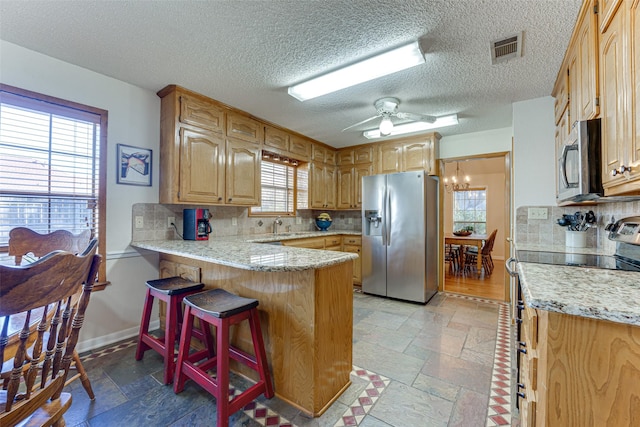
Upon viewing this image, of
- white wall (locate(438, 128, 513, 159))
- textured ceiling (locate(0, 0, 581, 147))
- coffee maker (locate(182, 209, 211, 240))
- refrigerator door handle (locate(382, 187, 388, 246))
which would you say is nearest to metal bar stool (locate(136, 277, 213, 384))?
coffee maker (locate(182, 209, 211, 240))

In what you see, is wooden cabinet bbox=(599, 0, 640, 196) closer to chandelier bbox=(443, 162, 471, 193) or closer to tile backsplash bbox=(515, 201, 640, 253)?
tile backsplash bbox=(515, 201, 640, 253)

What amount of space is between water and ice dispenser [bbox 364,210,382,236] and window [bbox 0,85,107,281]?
3.01m

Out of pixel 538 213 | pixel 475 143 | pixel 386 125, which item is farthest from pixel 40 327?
pixel 475 143

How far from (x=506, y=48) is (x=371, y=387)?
8.28ft

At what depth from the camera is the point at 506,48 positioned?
1899 millimetres

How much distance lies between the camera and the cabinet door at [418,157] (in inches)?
150

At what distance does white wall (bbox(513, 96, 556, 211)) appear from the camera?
103 inches

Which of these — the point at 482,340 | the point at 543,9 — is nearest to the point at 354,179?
the point at 482,340

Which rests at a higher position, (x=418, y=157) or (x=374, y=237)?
(x=418, y=157)

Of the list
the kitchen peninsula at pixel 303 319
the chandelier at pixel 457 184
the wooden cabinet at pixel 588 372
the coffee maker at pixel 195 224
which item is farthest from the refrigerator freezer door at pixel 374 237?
the chandelier at pixel 457 184

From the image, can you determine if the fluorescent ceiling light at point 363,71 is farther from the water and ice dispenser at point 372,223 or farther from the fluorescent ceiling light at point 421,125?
the water and ice dispenser at point 372,223

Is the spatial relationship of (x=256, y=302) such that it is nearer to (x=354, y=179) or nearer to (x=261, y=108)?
(x=261, y=108)

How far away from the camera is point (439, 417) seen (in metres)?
1.53

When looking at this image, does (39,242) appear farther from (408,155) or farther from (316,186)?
(408,155)
